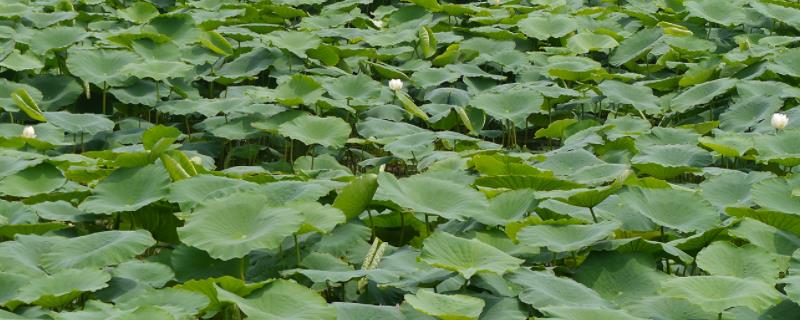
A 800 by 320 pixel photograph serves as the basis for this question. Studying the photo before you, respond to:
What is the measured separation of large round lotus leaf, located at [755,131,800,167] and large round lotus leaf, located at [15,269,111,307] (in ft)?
6.95

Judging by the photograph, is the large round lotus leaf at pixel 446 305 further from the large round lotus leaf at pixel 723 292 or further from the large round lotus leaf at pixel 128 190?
the large round lotus leaf at pixel 128 190

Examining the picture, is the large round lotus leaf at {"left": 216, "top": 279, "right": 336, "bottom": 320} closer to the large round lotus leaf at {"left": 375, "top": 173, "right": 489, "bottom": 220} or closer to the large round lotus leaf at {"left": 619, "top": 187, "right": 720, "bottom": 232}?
the large round lotus leaf at {"left": 375, "top": 173, "right": 489, "bottom": 220}

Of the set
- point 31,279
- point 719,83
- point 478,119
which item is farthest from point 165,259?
point 719,83

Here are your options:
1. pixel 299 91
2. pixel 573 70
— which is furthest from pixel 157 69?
pixel 573 70

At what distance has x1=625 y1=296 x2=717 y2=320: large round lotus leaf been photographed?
2.50 m

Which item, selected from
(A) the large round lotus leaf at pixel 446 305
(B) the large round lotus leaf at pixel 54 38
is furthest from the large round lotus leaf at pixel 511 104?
(A) the large round lotus leaf at pixel 446 305

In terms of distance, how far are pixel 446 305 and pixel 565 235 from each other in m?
0.48

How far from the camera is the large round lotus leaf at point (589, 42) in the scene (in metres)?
5.34

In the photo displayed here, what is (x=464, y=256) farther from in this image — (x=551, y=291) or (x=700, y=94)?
(x=700, y=94)

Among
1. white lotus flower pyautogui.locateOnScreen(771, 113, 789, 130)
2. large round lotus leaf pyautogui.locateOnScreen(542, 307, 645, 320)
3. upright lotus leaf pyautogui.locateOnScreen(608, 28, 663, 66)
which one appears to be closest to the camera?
large round lotus leaf pyautogui.locateOnScreen(542, 307, 645, 320)

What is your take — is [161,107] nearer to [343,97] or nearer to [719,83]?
[343,97]

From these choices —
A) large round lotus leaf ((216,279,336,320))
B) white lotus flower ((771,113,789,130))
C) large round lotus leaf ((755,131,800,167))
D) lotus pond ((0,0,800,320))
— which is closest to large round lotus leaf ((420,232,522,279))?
lotus pond ((0,0,800,320))

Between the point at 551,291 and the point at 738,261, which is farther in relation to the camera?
the point at 738,261

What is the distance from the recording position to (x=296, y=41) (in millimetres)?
5152
